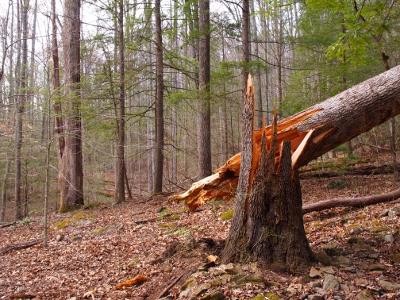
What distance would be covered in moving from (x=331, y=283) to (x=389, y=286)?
0.57 m

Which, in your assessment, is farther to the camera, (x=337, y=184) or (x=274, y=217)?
(x=337, y=184)

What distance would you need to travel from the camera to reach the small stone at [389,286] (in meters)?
3.10

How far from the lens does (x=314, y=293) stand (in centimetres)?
312

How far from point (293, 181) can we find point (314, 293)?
1.27 metres

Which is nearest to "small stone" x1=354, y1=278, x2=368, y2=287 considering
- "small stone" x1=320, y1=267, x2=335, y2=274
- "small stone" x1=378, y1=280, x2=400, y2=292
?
"small stone" x1=378, y1=280, x2=400, y2=292

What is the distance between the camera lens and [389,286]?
3.15m

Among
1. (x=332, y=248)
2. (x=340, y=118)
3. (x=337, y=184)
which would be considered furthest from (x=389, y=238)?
(x=337, y=184)

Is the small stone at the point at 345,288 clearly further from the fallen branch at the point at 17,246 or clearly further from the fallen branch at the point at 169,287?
the fallen branch at the point at 17,246

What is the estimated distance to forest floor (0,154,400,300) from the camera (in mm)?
3309

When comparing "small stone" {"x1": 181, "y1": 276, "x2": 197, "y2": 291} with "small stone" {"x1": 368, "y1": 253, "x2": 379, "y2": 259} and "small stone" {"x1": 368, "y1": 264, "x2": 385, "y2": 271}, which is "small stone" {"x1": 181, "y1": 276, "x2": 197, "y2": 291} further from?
"small stone" {"x1": 368, "y1": 253, "x2": 379, "y2": 259}

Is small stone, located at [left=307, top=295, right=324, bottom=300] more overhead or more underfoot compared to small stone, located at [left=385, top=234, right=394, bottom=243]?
more underfoot

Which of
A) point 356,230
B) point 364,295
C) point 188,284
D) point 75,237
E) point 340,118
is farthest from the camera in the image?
point 75,237

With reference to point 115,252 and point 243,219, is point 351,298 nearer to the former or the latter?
point 243,219

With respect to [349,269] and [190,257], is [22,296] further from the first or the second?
[349,269]
